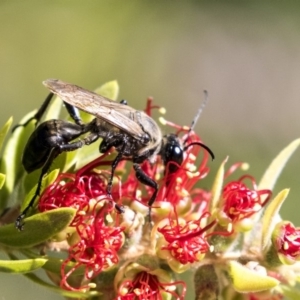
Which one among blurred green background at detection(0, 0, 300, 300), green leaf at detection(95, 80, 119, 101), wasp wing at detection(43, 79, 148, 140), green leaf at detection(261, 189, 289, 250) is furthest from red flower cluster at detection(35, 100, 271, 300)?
blurred green background at detection(0, 0, 300, 300)

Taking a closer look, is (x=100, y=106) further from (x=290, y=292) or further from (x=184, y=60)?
(x=184, y=60)

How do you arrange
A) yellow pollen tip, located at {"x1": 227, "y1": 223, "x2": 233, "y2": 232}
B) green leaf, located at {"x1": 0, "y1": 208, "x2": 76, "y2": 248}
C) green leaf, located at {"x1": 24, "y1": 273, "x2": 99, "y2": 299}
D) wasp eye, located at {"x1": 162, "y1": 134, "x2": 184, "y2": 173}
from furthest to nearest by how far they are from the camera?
1. wasp eye, located at {"x1": 162, "y1": 134, "x2": 184, "y2": 173}
2. yellow pollen tip, located at {"x1": 227, "y1": 223, "x2": 233, "y2": 232}
3. green leaf, located at {"x1": 24, "y1": 273, "x2": 99, "y2": 299}
4. green leaf, located at {"x1": 0, "y1": 208, "x2": 76, "y2": 248}

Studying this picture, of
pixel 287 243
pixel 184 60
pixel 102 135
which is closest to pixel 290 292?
pixel 287 243

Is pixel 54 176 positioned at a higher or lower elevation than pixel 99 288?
higher

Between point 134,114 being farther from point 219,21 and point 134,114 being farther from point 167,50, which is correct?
point 219,21

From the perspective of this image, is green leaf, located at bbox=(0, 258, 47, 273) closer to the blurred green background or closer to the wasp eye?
the wasp eye

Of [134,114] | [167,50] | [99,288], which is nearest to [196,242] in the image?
[99,288]
